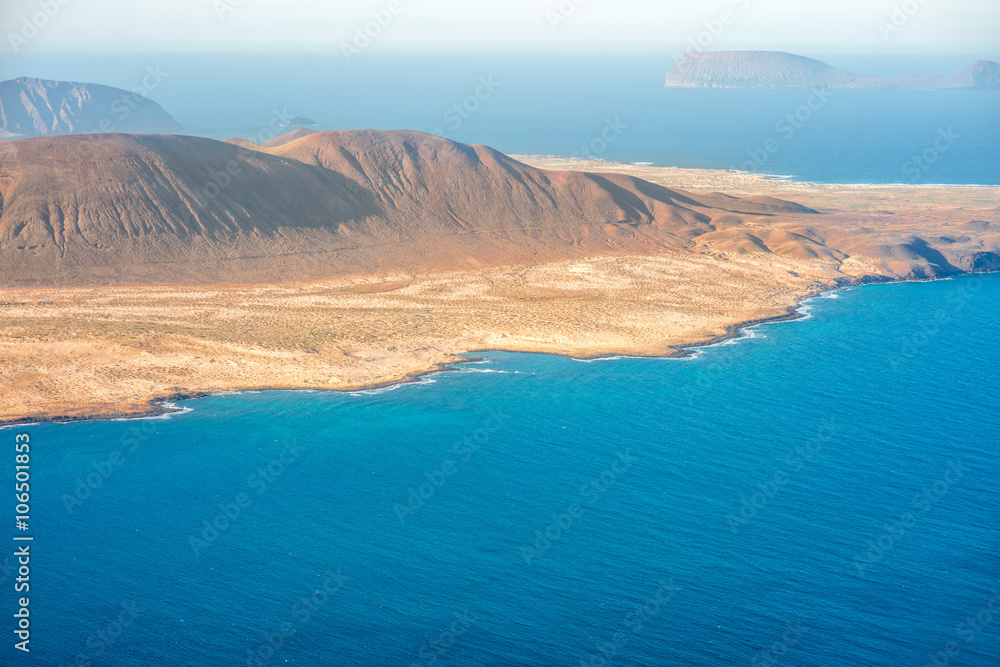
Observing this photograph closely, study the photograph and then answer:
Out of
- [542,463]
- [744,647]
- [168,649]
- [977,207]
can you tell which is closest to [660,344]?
[542,463]

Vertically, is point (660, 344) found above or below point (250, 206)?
below

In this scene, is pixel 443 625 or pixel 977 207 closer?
pixel 443 625

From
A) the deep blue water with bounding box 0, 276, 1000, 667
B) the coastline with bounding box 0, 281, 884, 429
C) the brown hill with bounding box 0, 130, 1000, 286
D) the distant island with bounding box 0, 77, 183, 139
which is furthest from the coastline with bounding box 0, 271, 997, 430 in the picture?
the distant island with bounding box 0, 77, 183, 139

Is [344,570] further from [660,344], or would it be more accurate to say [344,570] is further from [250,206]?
[250,206]

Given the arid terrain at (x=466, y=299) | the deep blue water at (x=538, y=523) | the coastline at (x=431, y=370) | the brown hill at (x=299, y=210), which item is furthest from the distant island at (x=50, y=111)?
the deep blue water at (x=538, y=523)

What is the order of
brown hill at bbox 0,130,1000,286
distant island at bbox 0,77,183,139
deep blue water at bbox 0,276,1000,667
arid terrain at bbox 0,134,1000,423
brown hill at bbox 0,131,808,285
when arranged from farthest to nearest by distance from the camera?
distant island at bbox 0,77,183,139
brown hill at bbox 0,130,1000,286
brown hill at bbox 0,131,808,285
arid terrain at bbox 0,134,1000,423
deep blue water at bbox 0,276,1000,667

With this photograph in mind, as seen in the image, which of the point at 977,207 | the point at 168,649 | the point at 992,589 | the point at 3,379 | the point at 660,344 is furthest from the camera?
the point at 977,207

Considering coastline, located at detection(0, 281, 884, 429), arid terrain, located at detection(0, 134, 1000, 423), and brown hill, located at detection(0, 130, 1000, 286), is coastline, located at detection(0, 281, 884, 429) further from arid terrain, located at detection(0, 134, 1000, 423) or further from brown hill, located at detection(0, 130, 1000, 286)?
brown hill, located at detection(0, 130, 1000, 286)
